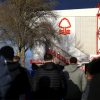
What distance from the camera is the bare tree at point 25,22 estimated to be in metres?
51.9

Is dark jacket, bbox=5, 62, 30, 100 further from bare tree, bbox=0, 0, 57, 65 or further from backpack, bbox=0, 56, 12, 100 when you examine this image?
bare tree, bbox=0, 0, 57, 65

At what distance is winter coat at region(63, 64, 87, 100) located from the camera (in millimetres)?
9873

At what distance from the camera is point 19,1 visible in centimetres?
5250

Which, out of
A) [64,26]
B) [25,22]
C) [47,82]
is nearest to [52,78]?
[47,82]

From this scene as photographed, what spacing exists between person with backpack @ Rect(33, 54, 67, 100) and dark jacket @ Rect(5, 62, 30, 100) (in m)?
1.34

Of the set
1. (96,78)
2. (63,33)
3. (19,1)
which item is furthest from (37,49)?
(96,78)

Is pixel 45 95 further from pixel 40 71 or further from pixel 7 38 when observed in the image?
pixel 7 38

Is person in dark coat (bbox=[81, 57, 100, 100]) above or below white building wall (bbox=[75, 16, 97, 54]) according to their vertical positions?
above

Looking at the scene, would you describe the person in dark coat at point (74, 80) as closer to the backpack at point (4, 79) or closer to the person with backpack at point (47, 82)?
the person with backpack at point (47, 82)

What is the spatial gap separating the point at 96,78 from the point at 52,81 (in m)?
4.64

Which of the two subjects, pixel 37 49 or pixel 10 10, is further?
pixel 37 49

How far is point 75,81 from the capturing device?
1002 cm

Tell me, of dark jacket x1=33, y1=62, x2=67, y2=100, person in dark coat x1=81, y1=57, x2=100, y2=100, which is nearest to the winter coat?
dark jacket x1=33, y1=62, x2=67, y2=100

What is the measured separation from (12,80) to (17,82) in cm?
11
